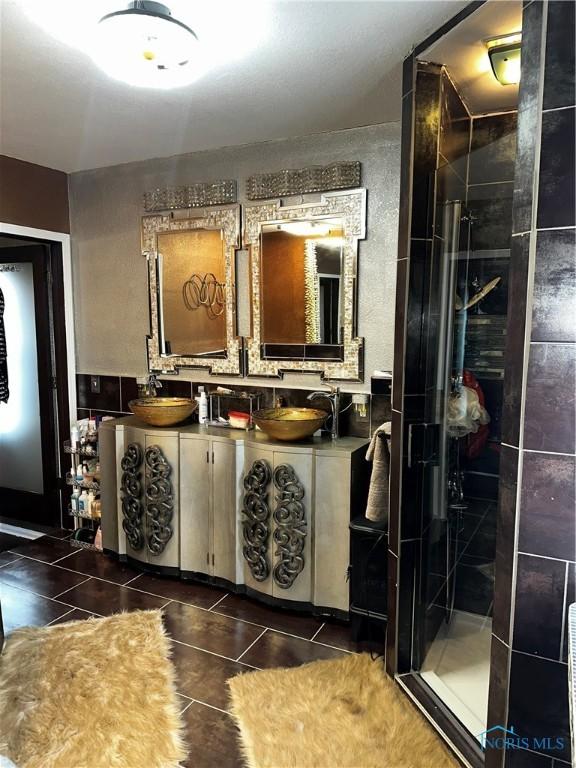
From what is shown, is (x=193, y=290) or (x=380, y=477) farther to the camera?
(x=193, y=290)

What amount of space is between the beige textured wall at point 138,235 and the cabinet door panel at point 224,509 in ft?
1.78

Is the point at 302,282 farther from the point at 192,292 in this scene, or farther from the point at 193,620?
the point at 193,620

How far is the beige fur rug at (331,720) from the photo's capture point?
6.03 ft

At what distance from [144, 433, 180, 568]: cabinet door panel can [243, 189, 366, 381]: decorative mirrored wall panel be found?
709 mm

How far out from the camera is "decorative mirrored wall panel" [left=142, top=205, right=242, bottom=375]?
3.25 meters

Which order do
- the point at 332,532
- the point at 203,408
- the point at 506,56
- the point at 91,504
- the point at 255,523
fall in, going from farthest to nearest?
the point at 91,504 → the point at 203,408 → the point at 255,523 → the point at 332,532 → the point at 506,56

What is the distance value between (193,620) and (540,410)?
208cm

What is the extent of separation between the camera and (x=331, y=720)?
2.02 metres

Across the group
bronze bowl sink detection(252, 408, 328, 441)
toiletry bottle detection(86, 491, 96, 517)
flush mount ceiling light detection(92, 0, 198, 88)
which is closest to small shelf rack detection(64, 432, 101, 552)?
toiletry bottle detection(86, 491, 96, 517)

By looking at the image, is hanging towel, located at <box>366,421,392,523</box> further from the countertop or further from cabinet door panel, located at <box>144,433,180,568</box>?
cabinet door panel, located at <box>144,433,180,568</box>

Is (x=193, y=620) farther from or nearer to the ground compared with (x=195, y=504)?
nearer to the ground

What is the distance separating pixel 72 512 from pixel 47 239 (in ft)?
6.33

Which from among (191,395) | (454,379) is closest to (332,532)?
(454,379)

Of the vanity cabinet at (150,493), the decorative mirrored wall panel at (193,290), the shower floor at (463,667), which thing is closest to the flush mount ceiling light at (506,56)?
the decorative mirrored wall panel at (193,290)
